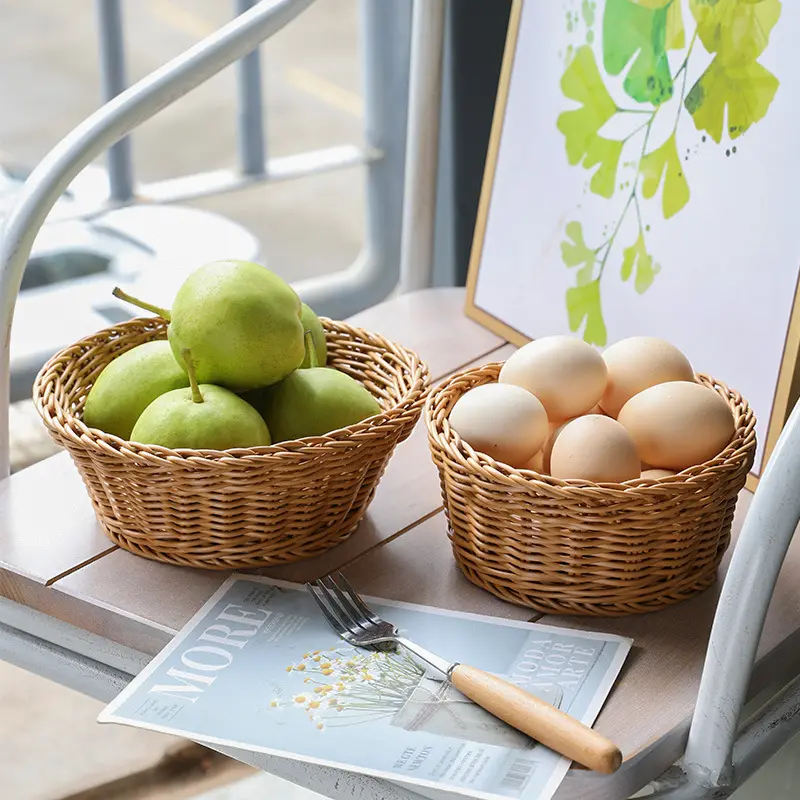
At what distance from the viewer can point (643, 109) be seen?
3.43 feet

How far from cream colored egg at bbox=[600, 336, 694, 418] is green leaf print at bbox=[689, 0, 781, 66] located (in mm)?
295

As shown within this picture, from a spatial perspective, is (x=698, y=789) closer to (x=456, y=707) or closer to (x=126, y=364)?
(x=456, y=707)

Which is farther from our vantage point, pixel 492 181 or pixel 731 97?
pixel 492 181

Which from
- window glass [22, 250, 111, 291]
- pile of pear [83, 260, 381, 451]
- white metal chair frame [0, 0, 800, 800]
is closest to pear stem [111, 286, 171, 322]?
pile of pear [83, 260, 381, 451]

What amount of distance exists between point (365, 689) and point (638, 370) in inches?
10.7

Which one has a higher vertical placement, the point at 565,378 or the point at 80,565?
the point at 565,378

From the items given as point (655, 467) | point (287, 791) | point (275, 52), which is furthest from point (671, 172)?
point (275, 52)

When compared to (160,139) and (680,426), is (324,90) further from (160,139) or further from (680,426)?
(680,426)

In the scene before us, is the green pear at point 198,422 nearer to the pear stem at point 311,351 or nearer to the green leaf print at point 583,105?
the pear stem at point 311,351

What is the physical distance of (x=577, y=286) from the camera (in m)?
1.12

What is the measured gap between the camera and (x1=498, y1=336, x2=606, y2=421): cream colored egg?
0.76 m

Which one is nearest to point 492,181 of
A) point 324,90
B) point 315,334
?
point 315,334

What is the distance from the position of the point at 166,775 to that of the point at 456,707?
0.91 meters

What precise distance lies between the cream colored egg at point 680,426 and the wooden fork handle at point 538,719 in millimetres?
175
